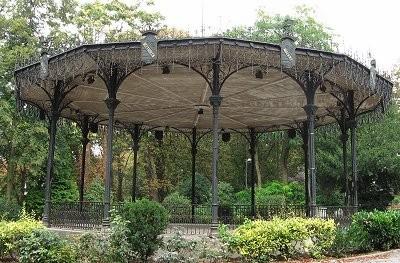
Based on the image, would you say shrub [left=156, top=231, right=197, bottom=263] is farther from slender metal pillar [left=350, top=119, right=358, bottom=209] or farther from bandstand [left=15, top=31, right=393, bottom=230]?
slender metal pillar [left=350, top=119, right=358, bottom=209]

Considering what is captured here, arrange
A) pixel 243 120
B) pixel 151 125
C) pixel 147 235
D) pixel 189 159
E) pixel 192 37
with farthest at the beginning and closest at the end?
pixel 189 159, pixel 151 125, pixel 243 120, pixel 192 37, pixel 147 235

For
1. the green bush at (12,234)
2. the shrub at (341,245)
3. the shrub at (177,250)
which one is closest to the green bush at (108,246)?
the shrub at (177,250)

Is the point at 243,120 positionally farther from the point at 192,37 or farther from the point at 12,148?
the point at 12,148

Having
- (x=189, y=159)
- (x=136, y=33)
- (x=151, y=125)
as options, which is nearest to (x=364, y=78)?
(x=151, y=125)

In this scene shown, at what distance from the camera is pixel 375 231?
15102 millimetres

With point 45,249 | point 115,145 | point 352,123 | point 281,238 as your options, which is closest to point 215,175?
point 281,238

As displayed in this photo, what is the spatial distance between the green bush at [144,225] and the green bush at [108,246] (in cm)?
20

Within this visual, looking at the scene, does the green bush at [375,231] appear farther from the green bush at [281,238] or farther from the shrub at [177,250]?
the shrub at [177,250]

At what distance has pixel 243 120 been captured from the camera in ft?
85.0

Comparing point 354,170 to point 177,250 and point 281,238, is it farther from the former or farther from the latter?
point 177,250

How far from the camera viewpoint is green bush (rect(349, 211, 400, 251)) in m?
14.7

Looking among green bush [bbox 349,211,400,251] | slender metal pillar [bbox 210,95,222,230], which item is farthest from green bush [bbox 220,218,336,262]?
slender metal pillar [bbox 210,95,222,230]

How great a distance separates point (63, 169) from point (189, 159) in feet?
49.8

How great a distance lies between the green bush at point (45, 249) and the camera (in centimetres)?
1223
